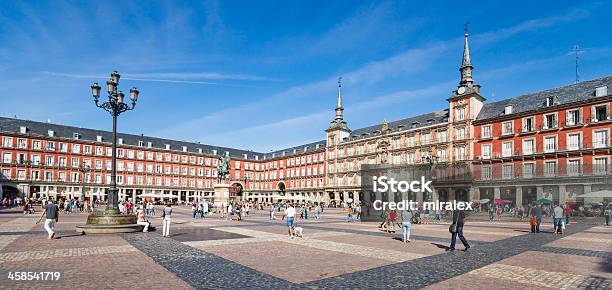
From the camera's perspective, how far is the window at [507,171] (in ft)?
139

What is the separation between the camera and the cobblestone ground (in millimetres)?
7254

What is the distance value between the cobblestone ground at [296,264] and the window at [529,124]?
105ft

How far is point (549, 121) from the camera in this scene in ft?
133

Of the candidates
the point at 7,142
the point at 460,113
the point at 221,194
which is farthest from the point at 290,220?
the point at 7,142

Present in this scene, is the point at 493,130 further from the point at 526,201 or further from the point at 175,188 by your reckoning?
the point at 175,188

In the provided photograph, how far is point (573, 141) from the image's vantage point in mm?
37969

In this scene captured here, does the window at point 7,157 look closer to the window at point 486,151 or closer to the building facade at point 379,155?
the building facade at point 379,155

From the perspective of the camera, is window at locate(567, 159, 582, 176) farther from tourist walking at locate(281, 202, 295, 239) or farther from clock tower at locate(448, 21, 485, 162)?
tourist walking at locate(281, 202, 295, 239)

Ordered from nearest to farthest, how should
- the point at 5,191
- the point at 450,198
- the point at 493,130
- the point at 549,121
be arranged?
the point at 549,121
the point at 493,130
the point at 450,198
the point at 5,191

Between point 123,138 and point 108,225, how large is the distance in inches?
2684

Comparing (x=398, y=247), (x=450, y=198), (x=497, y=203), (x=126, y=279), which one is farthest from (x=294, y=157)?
(x=126, y=279)

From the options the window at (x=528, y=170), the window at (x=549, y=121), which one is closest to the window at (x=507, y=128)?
the window at (x=549, y=121)

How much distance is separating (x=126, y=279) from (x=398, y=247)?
8772mm

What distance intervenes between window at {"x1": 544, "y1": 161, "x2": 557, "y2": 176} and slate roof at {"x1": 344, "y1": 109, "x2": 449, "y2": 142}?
15395 millimetres
